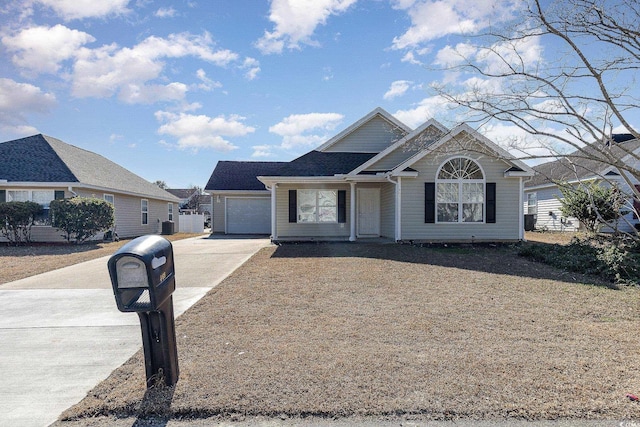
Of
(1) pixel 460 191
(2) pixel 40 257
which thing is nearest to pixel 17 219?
(2) pixel 40 257

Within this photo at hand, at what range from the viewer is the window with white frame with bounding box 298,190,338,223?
603 inches

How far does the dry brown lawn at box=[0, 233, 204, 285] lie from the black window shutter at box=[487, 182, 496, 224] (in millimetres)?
13350

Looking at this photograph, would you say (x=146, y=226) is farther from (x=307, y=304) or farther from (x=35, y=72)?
(x=307, y=304)

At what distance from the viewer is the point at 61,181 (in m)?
14.9

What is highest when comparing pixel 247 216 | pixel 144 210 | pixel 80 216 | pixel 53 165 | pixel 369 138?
pixel 369 138

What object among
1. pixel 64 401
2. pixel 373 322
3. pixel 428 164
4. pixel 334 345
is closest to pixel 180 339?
pixel 64 401

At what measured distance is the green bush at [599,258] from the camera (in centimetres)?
758

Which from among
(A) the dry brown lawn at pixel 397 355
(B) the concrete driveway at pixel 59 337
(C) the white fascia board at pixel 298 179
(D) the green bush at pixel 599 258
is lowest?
(B) the concrete driveway at pixel 59 337

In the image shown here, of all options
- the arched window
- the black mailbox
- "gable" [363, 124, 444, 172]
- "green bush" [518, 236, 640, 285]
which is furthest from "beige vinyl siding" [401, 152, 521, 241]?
the black mailbox

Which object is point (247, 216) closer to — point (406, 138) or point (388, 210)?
point (388, 210)

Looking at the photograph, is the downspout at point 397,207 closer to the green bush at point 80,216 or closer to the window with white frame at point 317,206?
the window with white frame at point 317,206

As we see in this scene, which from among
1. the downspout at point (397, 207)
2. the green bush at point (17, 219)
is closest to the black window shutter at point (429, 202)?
the downspout at point (397, 207)

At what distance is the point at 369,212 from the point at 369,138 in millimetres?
3468

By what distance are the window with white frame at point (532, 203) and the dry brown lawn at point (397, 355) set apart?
17047 millimetres
